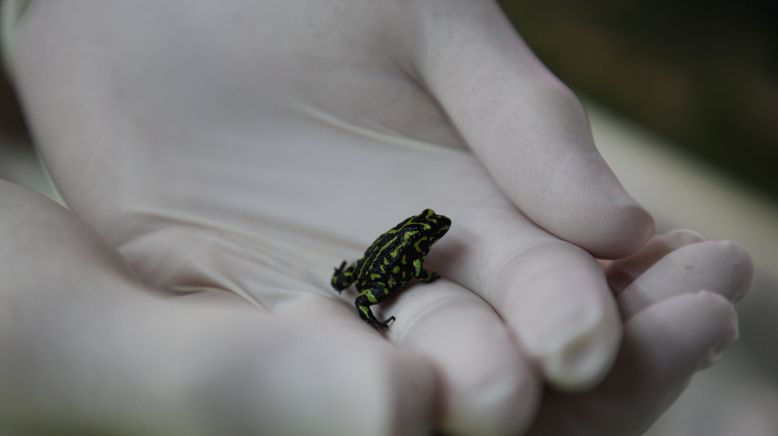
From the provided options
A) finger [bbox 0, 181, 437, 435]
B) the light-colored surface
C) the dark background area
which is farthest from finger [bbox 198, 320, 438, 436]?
the dark background area

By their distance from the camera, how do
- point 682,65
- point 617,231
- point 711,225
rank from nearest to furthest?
point 617,231
point 711,225
point 682,65

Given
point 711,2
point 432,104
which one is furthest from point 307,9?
point 711,2

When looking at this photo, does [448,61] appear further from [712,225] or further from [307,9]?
[712,225]

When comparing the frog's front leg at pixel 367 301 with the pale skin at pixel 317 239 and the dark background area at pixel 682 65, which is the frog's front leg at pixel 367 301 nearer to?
the pale skin at pixel 317 239

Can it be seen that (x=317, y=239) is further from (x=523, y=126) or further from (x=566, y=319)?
(x=566, y=319)

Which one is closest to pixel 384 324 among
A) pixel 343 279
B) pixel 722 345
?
pixel 343 279

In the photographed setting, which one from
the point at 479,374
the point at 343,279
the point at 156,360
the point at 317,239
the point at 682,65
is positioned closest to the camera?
the point at 479,374

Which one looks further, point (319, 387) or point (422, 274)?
point (422, 274)
